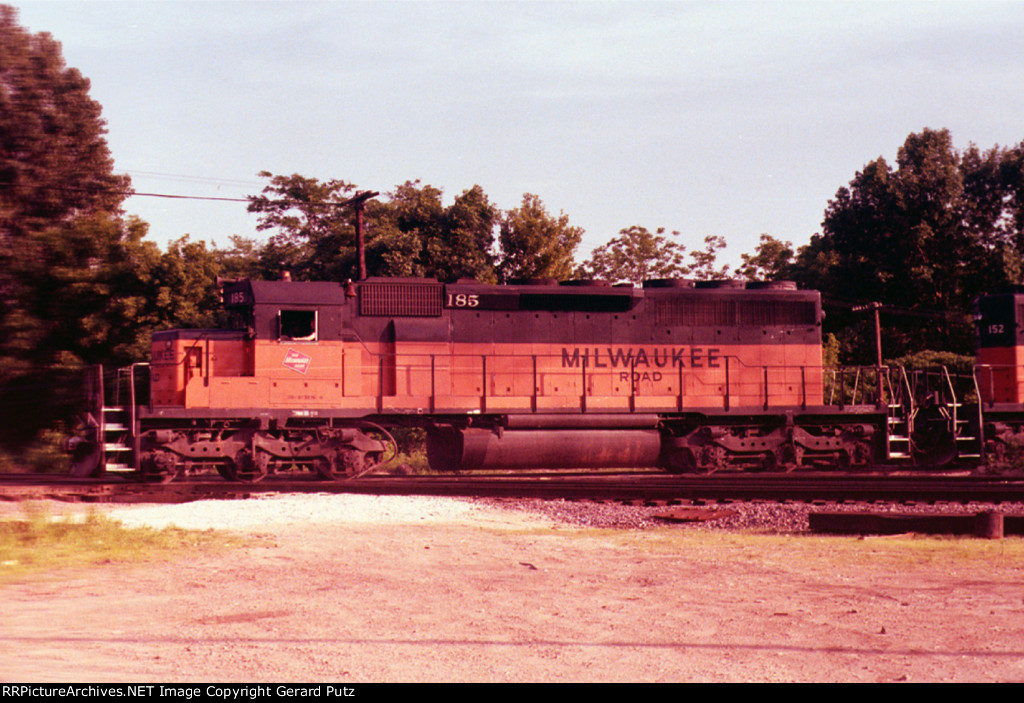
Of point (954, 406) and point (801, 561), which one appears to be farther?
point (954, 406)

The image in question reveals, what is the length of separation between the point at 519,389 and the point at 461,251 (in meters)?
14.9

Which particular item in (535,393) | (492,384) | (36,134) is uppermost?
(36,134)

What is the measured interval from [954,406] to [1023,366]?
210 cm

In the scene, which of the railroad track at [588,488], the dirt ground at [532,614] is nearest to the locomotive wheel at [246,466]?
the railroad track at [588,488]

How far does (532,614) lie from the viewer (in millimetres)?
6637

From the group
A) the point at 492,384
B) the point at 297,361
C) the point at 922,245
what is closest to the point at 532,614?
the point at 297,361

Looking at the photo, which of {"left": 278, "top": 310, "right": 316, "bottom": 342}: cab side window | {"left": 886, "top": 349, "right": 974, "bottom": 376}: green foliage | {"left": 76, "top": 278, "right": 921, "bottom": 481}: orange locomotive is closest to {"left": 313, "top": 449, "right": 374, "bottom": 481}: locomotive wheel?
{"left": 76, "top": 278, "right": 921, "bottom": 481}: orange locomotive

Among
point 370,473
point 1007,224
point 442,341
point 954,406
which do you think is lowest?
point 370,473

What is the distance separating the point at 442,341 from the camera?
57.6 ft

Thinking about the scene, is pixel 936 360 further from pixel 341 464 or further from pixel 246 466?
pixel 246 466

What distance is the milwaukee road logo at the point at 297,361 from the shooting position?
654 inches

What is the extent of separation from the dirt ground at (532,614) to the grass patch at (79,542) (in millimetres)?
429
